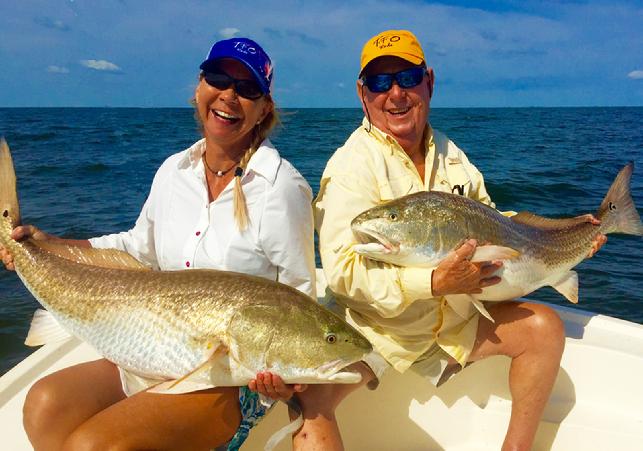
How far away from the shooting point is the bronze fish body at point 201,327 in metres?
2.32

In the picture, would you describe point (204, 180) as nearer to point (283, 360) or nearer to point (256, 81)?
point (256, 81)

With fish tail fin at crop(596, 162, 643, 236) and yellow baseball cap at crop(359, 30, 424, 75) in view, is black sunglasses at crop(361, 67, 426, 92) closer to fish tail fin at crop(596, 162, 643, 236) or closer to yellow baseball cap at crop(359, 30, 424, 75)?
yellow baseball cap at crop(359, 30, 424, 75)

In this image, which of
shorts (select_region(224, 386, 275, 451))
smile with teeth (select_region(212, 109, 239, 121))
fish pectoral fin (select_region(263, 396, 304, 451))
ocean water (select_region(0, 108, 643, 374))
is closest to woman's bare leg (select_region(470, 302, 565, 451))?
fish pectoral fin (select_region(263, 396, 304, 451))

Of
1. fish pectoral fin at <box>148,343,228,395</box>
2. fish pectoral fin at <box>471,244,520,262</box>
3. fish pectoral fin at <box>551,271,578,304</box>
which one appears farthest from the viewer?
fish pectoral fin at <box>551,271,578,304</box>

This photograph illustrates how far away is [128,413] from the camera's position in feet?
8.11

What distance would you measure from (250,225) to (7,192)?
1.21 m

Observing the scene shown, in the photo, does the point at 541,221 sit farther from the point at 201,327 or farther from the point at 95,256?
the point at 95,256

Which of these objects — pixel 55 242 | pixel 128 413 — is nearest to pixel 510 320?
pixel 128 413

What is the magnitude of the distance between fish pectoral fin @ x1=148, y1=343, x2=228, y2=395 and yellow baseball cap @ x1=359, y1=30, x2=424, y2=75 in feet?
6.02

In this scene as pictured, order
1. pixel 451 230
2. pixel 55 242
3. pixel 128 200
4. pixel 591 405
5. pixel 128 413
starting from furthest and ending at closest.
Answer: pixel 128 200
pixel 591 405
pixel 55 242
pixel 451 230
pixel 128 413

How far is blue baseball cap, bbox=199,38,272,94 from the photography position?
2852 millimetres

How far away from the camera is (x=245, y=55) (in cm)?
285

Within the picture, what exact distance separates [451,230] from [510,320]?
2.73ft

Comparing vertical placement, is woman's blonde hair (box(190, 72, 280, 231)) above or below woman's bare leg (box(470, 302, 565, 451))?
above
